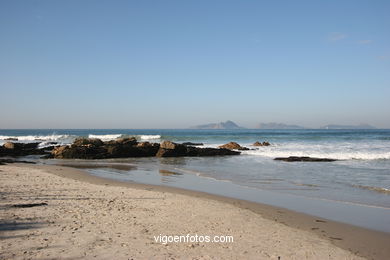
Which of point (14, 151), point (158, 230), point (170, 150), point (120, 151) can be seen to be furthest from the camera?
point (14, 151)

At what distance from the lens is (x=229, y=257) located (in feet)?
15.5

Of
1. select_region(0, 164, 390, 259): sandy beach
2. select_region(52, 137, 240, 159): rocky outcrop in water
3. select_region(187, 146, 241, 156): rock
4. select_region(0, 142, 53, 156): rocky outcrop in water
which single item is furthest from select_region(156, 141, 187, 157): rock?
select_region(0, 164, 390, 259): sandy beach

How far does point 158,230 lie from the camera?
5.84 metres

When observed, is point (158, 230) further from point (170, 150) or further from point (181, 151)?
point (181, 151)

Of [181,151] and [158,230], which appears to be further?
[181,151]

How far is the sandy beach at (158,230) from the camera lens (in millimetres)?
4773

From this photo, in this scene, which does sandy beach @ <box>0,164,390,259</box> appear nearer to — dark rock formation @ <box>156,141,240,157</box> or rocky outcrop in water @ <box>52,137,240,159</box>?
rocky outcrop in water @ <box>52,137,240,159</box>

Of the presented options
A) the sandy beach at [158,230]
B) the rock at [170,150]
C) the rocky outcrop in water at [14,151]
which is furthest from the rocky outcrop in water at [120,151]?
the sandy beach at [158,230]

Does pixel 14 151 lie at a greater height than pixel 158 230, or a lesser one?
lesser

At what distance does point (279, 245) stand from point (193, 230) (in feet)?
5.10

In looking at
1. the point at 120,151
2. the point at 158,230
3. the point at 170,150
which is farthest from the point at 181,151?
the point at 158,230

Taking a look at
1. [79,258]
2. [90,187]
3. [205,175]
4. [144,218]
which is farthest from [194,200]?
[205,175]

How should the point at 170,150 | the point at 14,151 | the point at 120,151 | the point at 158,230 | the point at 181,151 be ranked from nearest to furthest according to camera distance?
the point at 158,230, the point at 120,151, the point at 170,150, the point at 181,151, the point at 14,151

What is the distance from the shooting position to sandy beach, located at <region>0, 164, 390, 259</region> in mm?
4773
